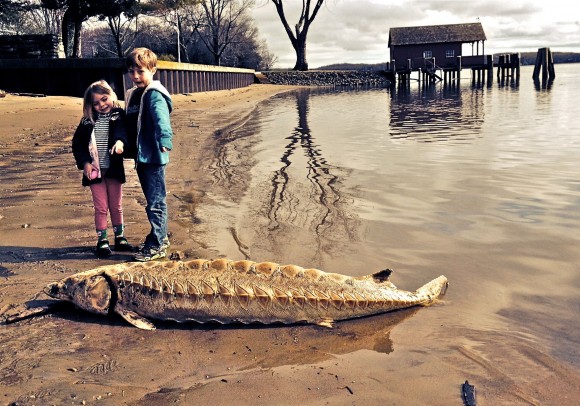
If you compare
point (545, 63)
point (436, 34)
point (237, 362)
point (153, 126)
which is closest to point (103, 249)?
point (153, 126)

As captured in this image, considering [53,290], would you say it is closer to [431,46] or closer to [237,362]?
[237,362]

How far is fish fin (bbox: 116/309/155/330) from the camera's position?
398cm

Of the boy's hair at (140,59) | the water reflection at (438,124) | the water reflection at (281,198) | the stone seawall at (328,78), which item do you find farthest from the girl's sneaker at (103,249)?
the stone seawall at (328,78)

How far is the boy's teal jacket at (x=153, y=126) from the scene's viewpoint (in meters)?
5.17

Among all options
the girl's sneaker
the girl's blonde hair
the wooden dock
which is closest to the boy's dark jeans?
the girl's sneaker

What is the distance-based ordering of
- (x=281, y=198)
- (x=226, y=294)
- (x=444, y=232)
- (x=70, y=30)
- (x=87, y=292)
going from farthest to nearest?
(x=70, y=30), (x=281, y=198), (x=444, y=232), (x=87, y=292), (x=226, y=294)

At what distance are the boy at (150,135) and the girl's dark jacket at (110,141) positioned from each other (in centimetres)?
8

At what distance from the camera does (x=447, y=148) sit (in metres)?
12.4

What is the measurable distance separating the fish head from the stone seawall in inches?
2004

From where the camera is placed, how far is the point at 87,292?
4145 millimetres

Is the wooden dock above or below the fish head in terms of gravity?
above

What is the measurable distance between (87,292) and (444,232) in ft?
12.3

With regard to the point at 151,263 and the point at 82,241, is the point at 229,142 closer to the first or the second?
the point at 82,241

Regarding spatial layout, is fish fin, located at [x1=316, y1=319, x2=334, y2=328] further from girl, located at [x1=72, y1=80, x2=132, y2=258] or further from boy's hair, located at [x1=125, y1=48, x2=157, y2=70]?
boy's hair, located at [x1=125, y1=48, x2=157, y2=70]
